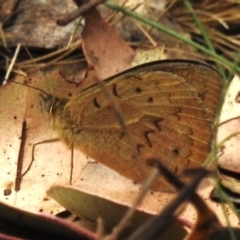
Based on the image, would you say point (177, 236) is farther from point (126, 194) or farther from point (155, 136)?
point (155, 136)

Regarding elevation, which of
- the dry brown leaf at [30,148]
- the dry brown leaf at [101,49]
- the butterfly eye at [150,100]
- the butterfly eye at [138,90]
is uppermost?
the dry brown leaf at [101,49]

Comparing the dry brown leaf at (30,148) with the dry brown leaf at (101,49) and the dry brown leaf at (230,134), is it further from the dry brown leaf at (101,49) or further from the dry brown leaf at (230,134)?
the dry brown leaf at (230,134)

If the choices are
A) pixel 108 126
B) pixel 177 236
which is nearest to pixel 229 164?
pixel 108 126

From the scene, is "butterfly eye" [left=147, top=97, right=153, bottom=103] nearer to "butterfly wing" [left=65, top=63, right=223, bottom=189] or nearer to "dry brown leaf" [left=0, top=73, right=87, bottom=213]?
"butterfly wing" [left=65, top=63, right=223, bottom=189]

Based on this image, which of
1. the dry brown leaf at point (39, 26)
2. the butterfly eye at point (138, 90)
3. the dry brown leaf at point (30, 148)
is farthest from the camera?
the dry brown leaf at point (39, 26)

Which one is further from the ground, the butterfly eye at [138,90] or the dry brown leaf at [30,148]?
the butterfly eye at [138,90]

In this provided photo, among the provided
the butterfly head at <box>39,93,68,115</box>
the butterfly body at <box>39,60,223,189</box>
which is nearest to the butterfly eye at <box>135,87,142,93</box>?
the butterfly body at <box>39,60,223,189</box>

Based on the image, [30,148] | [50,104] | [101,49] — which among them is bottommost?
[30,148]

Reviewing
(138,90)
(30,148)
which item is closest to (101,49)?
(138,90)

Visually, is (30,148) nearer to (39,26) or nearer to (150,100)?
(150,100)

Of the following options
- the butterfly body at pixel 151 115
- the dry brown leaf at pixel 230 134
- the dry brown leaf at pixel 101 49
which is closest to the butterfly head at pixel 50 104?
the butterfly body at pixel 151 115
